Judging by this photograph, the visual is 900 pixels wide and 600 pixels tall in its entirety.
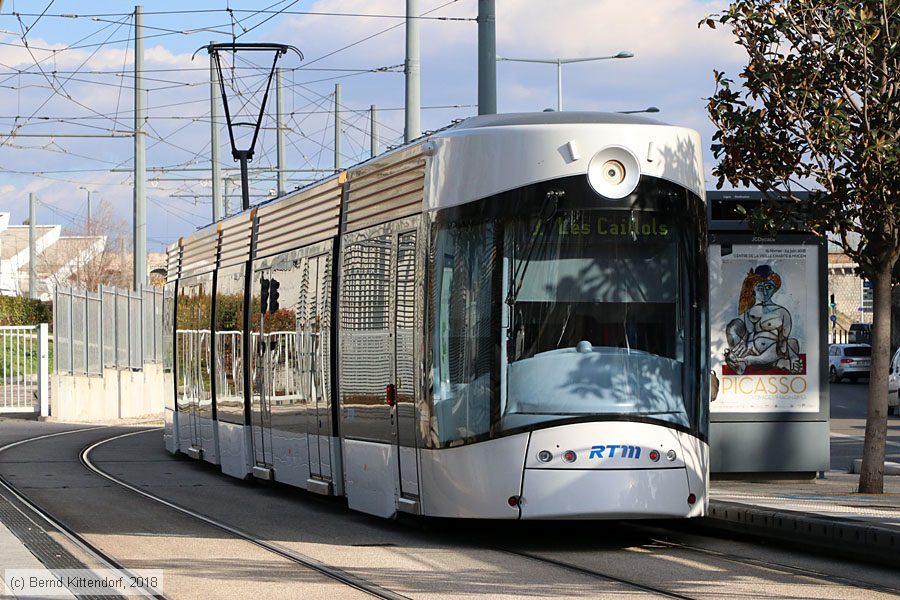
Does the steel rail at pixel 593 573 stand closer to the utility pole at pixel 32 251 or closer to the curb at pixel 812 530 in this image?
the curb at pixel 812 530

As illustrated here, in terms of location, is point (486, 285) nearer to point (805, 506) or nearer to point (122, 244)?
point (805, 506)

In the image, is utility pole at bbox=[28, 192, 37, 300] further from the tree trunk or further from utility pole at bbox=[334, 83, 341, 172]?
the tree trunk

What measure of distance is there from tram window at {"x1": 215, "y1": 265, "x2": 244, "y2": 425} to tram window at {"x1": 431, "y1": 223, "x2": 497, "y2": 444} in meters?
6.74

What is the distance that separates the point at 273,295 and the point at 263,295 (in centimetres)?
50

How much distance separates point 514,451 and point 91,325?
3138 cm

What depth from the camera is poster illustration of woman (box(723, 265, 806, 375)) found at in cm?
1550

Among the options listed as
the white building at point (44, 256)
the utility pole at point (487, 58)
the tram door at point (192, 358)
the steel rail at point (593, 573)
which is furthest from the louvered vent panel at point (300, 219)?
the white building at point (44, 256)

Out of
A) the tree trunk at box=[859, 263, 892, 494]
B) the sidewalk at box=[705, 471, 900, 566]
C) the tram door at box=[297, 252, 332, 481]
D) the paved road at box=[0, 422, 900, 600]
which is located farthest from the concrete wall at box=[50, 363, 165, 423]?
the tree trunk at box=[859, 263, 892, 494]

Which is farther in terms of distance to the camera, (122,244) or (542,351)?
(122,244)

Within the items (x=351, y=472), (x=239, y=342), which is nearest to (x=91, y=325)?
(x=239, y=342)

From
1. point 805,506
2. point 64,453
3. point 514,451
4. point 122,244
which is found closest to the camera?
point 514,451

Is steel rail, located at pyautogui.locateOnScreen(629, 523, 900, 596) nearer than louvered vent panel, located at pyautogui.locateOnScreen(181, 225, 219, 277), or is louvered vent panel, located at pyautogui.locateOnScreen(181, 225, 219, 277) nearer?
steel rail, located at pyautogui.locateOnScreen(629, 523, 900, 596)

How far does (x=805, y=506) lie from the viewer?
12922 mm

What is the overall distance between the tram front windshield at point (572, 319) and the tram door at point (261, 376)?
563 centimetres
